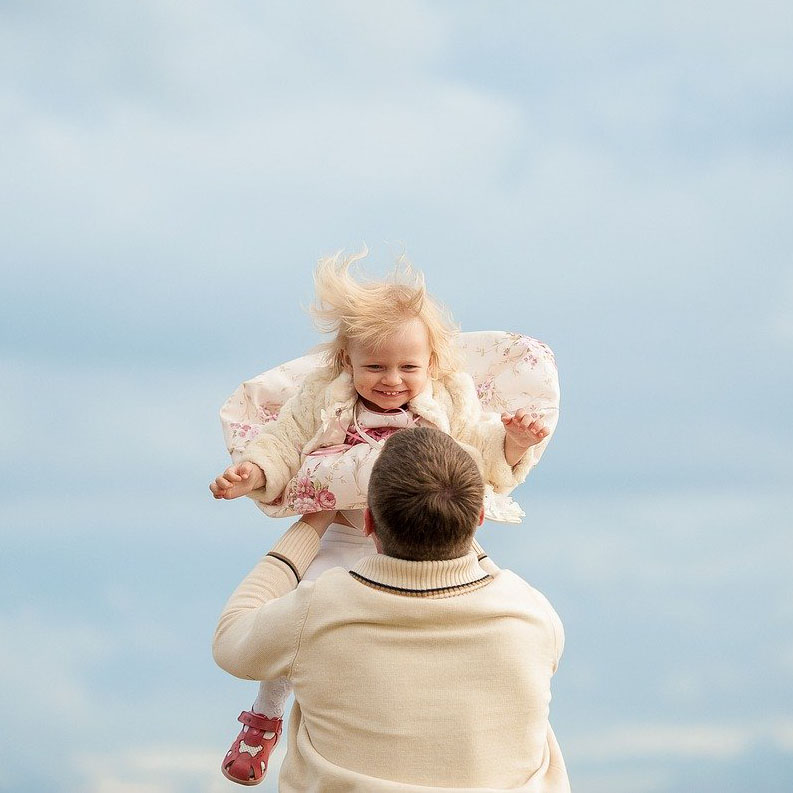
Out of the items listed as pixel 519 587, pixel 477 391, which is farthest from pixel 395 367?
pixel 519 587

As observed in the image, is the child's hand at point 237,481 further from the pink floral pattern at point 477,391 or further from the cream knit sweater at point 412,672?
the cream knit sweater at point 412,672

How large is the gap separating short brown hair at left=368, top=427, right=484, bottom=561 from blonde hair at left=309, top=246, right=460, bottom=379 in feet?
3.21

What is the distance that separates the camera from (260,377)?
12.4 ft

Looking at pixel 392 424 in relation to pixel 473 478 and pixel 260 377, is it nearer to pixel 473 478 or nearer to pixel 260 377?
pixel 260 377

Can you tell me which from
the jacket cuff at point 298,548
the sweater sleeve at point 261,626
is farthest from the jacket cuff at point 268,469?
the sweater sleeve at point 261,626

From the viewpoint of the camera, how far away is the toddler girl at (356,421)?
3.14 meters

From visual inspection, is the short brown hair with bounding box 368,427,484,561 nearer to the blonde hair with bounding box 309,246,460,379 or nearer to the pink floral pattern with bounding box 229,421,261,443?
the blonde hair with bounding box 309,246,460,379

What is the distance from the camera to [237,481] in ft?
10.3

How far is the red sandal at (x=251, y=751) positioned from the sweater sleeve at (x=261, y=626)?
0.57 meters

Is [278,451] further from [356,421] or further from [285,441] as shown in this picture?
[356,421]

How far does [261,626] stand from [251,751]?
36.6 inches

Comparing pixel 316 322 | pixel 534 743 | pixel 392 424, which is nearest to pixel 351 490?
pixel 392 424

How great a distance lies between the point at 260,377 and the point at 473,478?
1.70 metres

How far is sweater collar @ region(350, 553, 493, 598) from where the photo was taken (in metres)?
2.22
